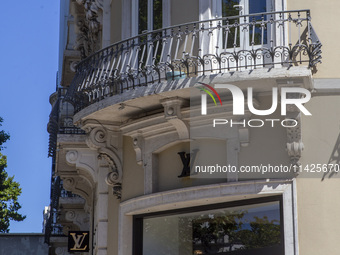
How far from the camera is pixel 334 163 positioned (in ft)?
43.8

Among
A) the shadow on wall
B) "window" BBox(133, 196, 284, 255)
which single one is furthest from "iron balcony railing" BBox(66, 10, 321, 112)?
"window" BBox(133, 196, 284, 255)

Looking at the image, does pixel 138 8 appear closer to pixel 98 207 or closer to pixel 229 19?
pixel 229 19

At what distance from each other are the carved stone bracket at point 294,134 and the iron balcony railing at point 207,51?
2.09 ft

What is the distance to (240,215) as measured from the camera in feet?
46.1

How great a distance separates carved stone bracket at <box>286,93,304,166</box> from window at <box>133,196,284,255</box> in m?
0.64

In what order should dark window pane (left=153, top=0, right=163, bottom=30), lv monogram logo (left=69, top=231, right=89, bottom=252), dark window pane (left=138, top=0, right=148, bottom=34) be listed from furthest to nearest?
1. lv monogram logo (left=69, top=231, right=89, bottom=252)
2. dark window pane (left=138, top=0, right=148, bottom=34)
3. dark window pane (left=153, top=0, right=163, bottom=30)

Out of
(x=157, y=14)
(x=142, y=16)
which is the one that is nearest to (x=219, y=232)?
(x=157, y=14)

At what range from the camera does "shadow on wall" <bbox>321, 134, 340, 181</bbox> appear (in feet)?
43.6

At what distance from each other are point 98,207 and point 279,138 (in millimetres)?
4282

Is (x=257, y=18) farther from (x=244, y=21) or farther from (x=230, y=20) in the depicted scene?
(x=230, y=20)

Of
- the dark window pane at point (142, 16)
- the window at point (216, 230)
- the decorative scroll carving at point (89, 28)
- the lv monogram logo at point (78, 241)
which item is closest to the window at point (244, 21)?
the dark window pane at point (142, 16)

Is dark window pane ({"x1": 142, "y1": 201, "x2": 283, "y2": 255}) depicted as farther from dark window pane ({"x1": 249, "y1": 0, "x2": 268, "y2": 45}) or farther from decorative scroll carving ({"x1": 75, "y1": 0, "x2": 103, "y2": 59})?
decorative scroll carving ({"x1": 75, "y1": 0, "x2": 103, "y2": 59})

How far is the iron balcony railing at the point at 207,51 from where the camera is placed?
13562mm

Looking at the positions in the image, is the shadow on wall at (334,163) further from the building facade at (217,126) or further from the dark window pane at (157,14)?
the dark window pane at (157,14)
